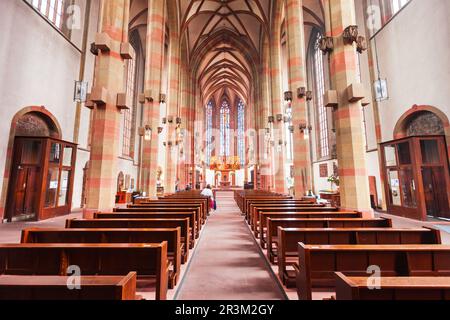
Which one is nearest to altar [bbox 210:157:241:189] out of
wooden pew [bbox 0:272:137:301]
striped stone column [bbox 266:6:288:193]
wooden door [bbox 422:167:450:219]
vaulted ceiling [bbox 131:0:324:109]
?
vaulted ceiling [bbox 131:0:324:109]

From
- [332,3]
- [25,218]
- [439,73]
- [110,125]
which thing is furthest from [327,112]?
[25,218]

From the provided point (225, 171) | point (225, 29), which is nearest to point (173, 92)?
point (225, 29)

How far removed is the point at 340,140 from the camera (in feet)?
20.8

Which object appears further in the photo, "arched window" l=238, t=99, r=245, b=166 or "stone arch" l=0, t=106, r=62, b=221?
"arched window" l=238, t=99, r=245, b=166

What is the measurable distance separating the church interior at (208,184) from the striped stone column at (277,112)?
0.10 metres

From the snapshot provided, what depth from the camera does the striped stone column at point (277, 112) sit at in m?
14.2

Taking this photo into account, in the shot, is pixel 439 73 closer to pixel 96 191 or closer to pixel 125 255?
pixel 125 255

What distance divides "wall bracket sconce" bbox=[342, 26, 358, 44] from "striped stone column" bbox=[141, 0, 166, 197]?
8457 millimetres

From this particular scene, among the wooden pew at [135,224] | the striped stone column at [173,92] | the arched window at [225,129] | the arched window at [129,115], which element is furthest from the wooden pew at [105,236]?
the arched window at [225,129]

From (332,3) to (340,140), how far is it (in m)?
4.30

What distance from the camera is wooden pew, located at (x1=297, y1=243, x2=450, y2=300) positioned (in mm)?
2117

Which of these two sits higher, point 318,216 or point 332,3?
point 332,3

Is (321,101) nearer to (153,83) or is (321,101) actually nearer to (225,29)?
(225,29)

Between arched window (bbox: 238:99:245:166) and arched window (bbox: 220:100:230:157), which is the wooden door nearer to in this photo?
arched window (bbox: 238:99:245:166)
